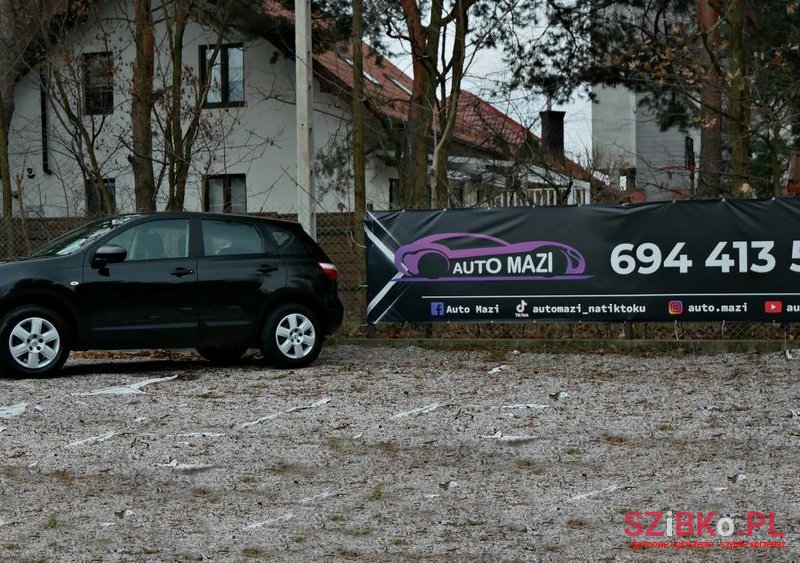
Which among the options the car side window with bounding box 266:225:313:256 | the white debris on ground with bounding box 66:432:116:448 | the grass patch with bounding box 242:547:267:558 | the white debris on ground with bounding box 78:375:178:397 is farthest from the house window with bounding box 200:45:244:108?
the grass patch with bounding box 242:547:267:558

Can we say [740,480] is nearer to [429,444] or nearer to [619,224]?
[429,444]

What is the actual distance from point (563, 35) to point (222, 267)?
42.0 feet

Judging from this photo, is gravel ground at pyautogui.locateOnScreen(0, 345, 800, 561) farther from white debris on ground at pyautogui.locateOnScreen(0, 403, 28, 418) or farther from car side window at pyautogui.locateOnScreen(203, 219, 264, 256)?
car side window at pyautogui.locateOnScreen(203, 219, 264, 256)

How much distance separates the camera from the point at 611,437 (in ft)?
31.8

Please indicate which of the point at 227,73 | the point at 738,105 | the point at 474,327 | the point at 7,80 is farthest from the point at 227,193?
the point at 738,105

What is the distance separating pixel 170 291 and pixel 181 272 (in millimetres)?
252

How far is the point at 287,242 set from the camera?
1453cm

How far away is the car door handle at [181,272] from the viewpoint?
13750mm

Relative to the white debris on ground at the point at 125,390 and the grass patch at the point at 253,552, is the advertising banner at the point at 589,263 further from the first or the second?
the grass patch at the point at 253,552

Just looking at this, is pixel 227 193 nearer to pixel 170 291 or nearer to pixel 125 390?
pixel 170 291

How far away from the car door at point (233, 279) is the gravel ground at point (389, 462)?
0.54 metres

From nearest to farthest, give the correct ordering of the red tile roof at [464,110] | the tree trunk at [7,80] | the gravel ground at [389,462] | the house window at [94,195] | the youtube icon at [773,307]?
the gravel ground at [389,462]
the youtube icon at [773,307]
the tree trunk at [7,80]
the red tile roof at [464,110]
the house window at [94,195]

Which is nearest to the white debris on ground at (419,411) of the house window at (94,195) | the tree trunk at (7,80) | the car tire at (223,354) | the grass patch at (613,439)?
the grass patch at (613,439)

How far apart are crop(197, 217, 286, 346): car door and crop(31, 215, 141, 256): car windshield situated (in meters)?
0.95
